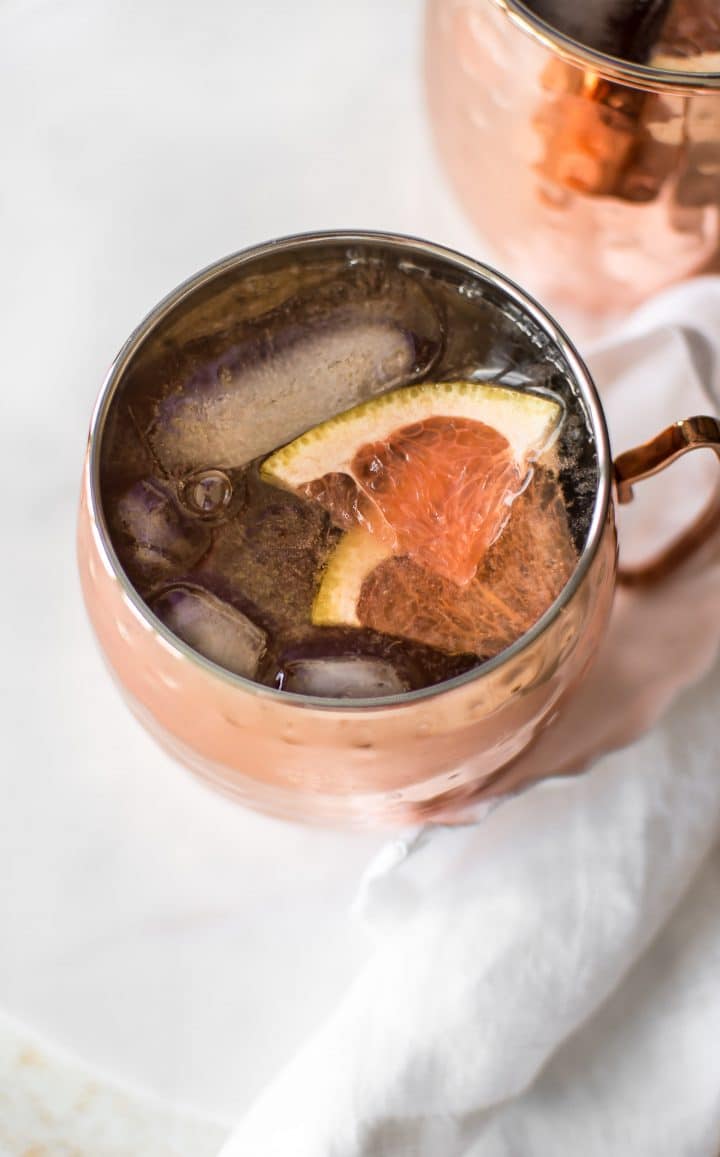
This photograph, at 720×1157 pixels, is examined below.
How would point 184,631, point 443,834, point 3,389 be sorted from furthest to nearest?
point 3,389 → point 443,834 → point 184,631

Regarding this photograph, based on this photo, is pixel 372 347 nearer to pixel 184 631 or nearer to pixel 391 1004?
pixel 184 631

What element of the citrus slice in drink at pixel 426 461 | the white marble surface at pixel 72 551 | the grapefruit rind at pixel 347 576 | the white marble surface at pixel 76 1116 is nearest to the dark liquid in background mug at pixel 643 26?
the white marble surface at pixel 72 551

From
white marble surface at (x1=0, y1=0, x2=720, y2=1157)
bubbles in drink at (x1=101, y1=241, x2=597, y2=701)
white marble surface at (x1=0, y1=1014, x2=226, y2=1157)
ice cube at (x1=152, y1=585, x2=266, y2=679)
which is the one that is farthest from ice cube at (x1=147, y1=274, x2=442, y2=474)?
white marble surface at (x1=0, y1=1014, x2=226, y2=1157)

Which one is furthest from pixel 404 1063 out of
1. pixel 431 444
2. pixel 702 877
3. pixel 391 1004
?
pixel 431 444

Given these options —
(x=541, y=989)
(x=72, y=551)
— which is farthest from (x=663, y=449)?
(x=72, y=551)

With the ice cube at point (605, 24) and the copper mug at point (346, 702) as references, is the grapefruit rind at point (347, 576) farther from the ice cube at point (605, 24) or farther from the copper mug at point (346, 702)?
the ice cube at point (605, 24)

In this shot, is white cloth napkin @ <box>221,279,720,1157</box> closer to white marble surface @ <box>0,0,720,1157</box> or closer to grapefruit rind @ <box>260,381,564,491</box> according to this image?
white marble surface @ <box>0,0,720,1157</box>

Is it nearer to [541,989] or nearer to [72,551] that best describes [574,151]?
[72,551]
